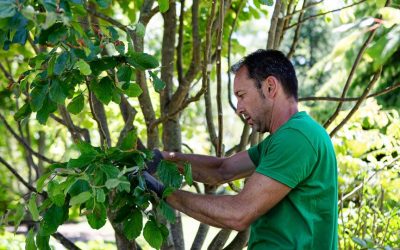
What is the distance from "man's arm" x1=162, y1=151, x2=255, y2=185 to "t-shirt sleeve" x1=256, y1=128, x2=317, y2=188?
2.04 ft

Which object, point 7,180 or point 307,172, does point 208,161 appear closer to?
point 307,172

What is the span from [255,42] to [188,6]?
3456 centimetres

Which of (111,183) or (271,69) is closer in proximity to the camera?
(111,183)

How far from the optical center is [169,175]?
2686 millimetres

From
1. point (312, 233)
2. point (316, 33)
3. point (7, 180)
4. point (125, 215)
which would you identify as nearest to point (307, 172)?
point (312, 233)

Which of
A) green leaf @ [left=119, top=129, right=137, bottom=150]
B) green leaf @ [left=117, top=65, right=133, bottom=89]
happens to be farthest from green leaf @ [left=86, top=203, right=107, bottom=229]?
green leaf @ [left=117, top=65, right=133, bottom=89]

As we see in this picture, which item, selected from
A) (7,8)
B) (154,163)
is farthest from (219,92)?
(7,8)

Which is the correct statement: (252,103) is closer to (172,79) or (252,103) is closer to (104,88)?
(104,88)

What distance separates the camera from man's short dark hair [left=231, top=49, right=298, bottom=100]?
2943 mm

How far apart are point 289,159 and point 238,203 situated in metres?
0.25

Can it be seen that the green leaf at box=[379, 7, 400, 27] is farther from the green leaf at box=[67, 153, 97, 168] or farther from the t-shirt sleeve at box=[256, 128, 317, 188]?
the green leaf at box=[67, 153, 97, 168]

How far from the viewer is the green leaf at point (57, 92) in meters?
2.45

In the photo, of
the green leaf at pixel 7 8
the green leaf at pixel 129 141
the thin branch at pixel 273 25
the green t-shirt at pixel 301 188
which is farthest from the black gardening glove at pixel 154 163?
the green leaf at pixel 7 8

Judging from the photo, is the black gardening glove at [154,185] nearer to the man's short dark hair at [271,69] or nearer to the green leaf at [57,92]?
the green leaf at [57,92]
